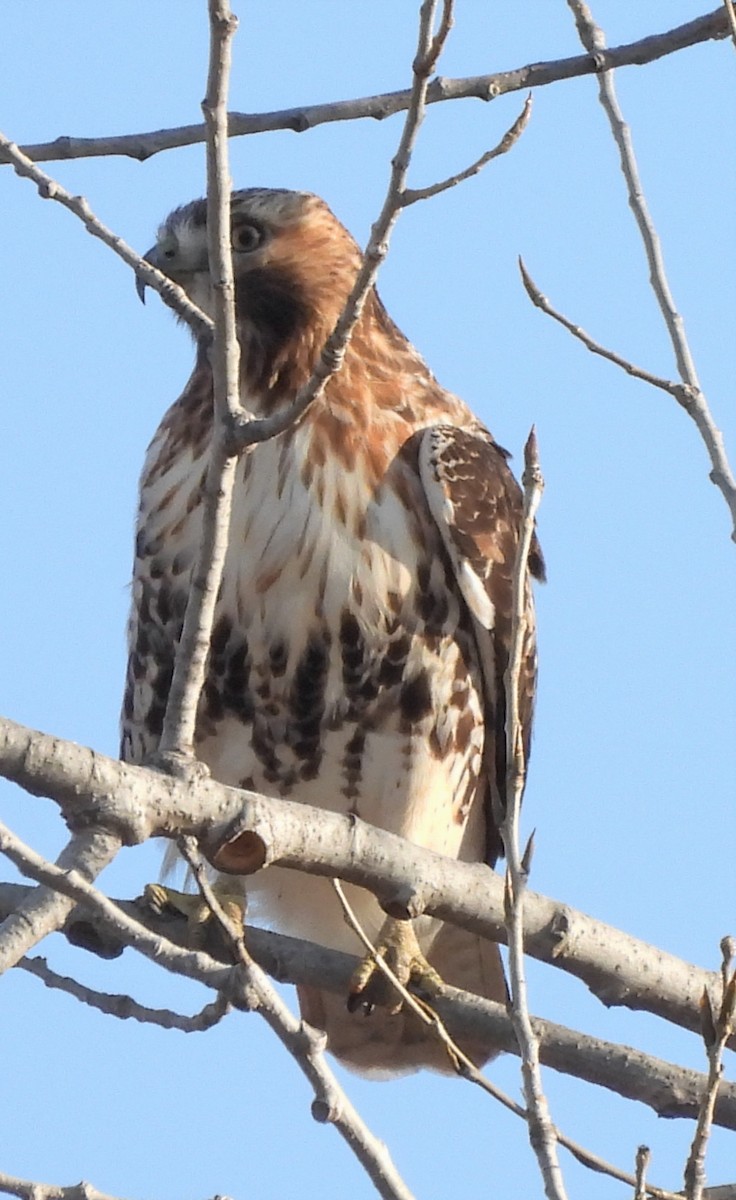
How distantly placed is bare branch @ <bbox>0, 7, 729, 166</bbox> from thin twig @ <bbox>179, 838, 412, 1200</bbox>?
4.72ft

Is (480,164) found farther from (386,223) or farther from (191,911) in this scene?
(191,911)

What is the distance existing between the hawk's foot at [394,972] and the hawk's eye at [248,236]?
176cm

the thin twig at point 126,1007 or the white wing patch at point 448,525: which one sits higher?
the white wing patch at point 448,525

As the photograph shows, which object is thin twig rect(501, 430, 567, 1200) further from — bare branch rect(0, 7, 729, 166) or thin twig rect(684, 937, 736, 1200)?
bare branch rect(0, 7, 729, 166)

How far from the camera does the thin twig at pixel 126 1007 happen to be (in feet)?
9.27

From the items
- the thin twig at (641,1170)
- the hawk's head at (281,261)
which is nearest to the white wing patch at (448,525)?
the hawk's head at (281,261)

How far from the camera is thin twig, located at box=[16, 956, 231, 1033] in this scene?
2824mm

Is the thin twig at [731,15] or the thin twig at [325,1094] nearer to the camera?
the thin twig at [325,1094]

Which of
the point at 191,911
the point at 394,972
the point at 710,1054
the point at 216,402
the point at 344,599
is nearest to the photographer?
the point at 710,1054

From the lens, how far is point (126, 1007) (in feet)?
10.0

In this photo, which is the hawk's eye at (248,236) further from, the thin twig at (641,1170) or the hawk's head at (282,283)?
the thin twig at (641,1170)

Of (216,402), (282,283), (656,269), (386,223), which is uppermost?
(282,283)

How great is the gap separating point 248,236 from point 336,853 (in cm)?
228

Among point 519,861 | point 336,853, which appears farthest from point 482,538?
point 519,861
